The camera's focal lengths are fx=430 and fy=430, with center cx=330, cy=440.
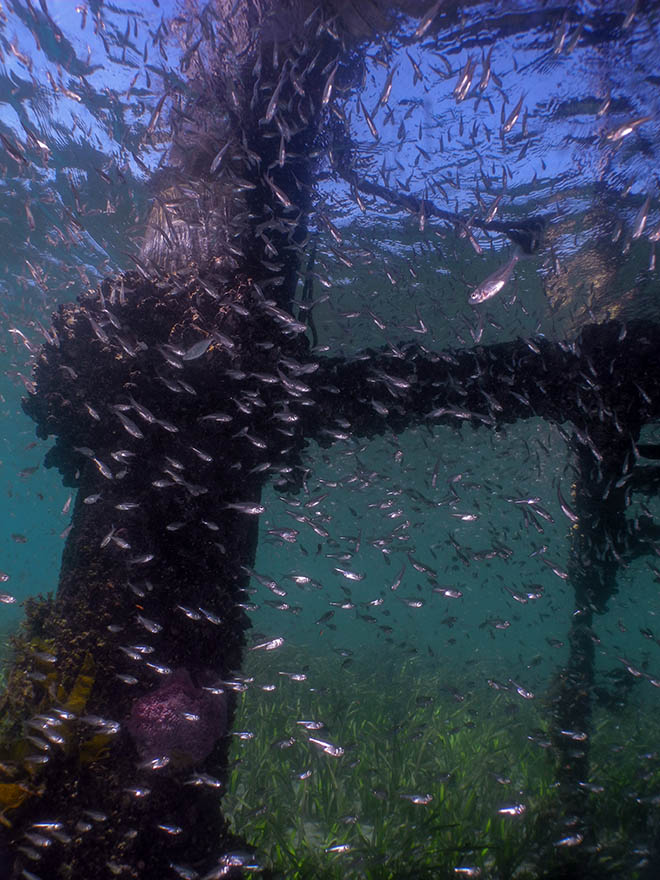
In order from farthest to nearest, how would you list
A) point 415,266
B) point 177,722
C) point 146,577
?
point 415,266 → point 146,577 → point 177,722

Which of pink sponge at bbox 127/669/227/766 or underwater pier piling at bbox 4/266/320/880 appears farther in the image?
pink sponge at bbox 127/669/227/766

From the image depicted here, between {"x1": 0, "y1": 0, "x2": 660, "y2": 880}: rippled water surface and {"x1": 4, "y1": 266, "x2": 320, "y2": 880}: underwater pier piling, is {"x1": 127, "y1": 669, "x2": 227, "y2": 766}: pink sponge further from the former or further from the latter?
{"x1": 0, "y1": 0, "x2": 660, "y2": 880}: rippled water surface

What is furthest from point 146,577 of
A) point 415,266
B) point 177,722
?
point 415,266

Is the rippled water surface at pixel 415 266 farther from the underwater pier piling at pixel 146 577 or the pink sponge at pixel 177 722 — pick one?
the pink sponge at pixel 177 722

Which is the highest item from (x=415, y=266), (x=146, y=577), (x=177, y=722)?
(x=415, y=266)

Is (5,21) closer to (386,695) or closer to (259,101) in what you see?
(259,101)

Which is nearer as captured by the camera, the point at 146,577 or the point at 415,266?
the point at 146,577

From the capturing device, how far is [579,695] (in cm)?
1005

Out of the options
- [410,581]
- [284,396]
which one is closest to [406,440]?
[284,396]

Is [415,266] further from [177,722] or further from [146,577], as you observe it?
[177,722]

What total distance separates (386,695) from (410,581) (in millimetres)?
80471

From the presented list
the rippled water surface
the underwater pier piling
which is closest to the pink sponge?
the underwater pier piling

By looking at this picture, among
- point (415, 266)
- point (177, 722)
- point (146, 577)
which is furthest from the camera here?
point (415, 266)

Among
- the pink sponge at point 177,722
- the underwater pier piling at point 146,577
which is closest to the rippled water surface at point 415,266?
the underwater pier piling at point 146,577
